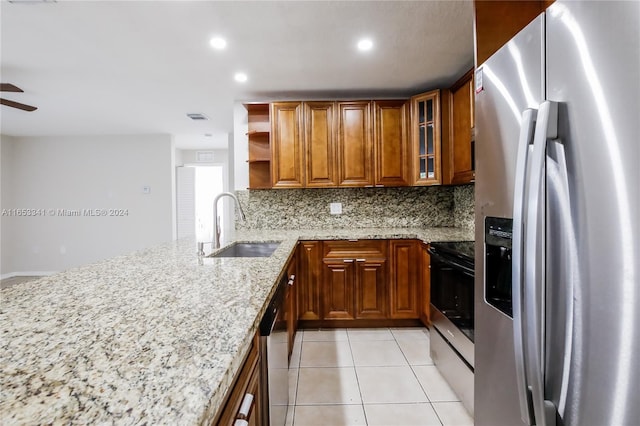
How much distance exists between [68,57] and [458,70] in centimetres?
336

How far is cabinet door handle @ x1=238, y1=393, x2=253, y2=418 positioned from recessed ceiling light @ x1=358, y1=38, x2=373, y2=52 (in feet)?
7.87

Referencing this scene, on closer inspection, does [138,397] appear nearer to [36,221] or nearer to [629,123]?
[629,123]

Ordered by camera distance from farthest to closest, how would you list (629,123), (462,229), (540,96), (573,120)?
(462,229) < (540,96) < (573,120) < (629,123)

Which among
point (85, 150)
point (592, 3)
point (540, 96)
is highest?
point (85, 150)

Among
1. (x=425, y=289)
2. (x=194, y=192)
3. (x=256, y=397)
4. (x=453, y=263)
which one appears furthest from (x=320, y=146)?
(x=194, y=192)

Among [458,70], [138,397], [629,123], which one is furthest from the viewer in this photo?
[458,70]

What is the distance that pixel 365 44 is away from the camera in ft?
8.05

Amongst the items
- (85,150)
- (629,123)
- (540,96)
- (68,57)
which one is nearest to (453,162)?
(540,96)

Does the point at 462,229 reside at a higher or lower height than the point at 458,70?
lower

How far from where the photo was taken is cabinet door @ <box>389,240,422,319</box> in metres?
2.97

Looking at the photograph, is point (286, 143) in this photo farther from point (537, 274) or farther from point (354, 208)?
point (537, 274)

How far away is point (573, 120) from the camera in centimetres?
74

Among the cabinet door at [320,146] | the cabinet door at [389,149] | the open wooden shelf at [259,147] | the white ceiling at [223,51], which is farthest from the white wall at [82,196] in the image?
the cabinet door at [389,149]

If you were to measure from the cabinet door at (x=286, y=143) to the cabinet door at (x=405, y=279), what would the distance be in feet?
3.89
